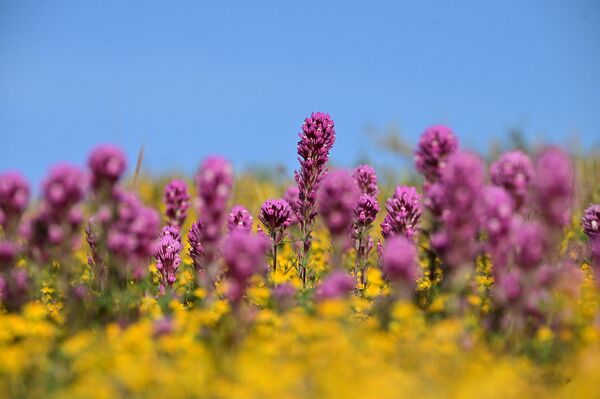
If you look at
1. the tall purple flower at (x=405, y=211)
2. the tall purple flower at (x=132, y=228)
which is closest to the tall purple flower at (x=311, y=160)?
the tall purple flower at (x=405, y=211)

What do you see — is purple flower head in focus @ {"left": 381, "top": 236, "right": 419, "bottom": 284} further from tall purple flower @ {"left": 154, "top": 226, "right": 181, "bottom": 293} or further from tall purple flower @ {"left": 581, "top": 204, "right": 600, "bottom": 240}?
tall purple flower @ {"left": 581, "top": 204, "right": 600, "bottom": 240}

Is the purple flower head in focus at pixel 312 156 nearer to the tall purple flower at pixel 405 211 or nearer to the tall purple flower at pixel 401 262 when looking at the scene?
the tall purple flower at pixel 405 211

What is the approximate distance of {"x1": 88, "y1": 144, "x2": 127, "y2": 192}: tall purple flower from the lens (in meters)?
5.94

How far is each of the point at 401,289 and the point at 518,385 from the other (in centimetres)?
113

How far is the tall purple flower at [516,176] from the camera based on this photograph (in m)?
6.27

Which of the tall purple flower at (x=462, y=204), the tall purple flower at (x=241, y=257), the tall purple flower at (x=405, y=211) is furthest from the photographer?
the tall purple flower at (x=405, y=211)

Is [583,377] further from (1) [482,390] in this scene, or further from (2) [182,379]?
(2) [182,379]

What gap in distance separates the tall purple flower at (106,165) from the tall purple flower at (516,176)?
321cm

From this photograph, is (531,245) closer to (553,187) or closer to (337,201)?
(553,187)

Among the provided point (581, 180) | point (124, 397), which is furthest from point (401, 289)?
point (581, 180)

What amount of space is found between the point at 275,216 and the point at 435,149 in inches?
81.3

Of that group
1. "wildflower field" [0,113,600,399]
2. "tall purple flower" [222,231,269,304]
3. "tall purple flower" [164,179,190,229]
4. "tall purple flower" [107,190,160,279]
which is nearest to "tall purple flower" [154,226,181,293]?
"tall purple flower" [164,179,190,229]

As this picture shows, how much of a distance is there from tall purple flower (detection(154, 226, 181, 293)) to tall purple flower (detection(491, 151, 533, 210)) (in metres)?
3.65

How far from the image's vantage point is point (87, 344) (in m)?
5.62
